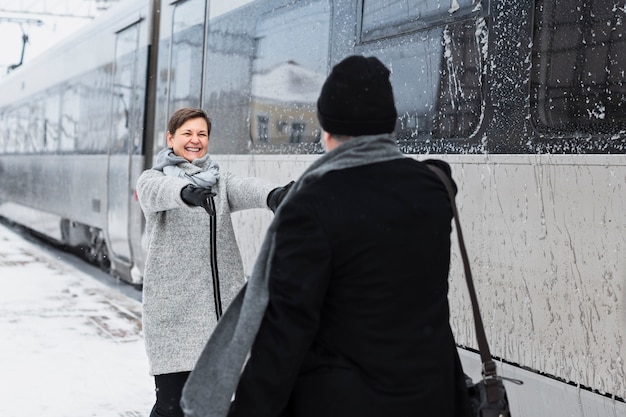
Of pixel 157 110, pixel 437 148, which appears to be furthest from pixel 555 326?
pixel 157 110

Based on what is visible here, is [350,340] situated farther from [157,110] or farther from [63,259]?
[63,259]

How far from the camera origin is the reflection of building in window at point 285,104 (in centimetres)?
495

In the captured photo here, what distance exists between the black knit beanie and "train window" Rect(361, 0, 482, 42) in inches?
69.9

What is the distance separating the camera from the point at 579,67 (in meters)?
3.10

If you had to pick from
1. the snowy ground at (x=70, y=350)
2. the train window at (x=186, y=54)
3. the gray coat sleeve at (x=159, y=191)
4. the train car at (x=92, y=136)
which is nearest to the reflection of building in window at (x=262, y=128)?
the train window at (x=186, y=54)

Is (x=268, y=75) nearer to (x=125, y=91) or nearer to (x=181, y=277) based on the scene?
(x=181, y=277)

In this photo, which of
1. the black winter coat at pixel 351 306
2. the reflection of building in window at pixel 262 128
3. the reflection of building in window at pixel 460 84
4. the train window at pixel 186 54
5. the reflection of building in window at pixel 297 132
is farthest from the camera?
the train window at pixel 186 54

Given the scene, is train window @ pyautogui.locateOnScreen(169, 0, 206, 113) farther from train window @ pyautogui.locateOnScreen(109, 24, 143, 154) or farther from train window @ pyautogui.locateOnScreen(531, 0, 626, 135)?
train window @ pyautogui.locateOnScreen(531, 0, 626, 135)

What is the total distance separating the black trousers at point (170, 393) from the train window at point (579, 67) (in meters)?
1.66

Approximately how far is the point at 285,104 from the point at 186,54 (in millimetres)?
2235

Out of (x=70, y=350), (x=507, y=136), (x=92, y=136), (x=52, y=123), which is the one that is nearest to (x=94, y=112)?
(x=92, y=136)

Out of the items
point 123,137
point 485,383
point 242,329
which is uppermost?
point 123,137

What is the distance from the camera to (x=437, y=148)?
3854 millimetres

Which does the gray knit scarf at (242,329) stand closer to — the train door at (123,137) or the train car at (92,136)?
the train car at (92,136)
